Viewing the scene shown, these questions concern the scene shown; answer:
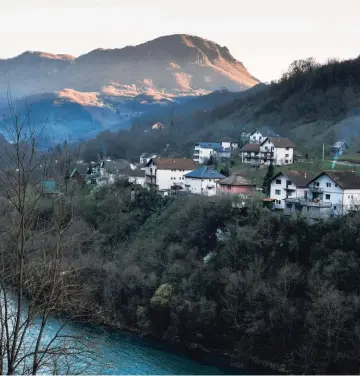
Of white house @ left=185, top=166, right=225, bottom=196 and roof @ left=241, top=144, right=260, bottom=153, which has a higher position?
roof @ left=241, top=144, right=260, bottom=153

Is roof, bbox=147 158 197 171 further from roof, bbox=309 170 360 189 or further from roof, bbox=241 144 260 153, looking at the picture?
Result: roof, bbox=309 170 360 189

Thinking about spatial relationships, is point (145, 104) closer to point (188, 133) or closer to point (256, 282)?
point (188, 133)

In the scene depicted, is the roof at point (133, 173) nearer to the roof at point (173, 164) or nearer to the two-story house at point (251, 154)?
the roof at point (173, 164)

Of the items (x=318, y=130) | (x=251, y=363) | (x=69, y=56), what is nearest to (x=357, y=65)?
(x=318, y=130)

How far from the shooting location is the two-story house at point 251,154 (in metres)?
16.7

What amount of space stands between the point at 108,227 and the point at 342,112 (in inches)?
498

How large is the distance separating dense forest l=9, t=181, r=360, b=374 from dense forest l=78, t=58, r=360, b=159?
8.14 metres

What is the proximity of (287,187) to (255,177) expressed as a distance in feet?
9.41

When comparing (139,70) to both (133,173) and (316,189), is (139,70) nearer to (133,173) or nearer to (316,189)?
(133,173)

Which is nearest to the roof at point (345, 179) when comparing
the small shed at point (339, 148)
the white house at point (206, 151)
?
the small shed at point (339, 148)

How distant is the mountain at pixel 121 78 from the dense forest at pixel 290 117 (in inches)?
1191

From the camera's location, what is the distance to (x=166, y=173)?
15812mm

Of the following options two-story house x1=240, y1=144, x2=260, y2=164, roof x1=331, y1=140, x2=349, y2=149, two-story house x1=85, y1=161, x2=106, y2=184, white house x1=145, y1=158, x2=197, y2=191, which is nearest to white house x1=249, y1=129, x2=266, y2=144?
two-story house x1=240, y1=144, x2=260, y2=164

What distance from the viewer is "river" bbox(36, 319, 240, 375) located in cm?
798
